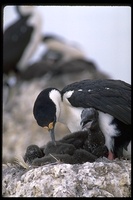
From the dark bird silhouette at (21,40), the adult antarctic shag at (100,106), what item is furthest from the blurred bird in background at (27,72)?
the adult antarctic shag at (100,106)

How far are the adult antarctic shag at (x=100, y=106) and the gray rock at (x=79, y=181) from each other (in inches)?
10.8

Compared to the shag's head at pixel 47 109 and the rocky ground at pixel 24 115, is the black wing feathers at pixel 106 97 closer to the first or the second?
the shag's head at pixel 47 109

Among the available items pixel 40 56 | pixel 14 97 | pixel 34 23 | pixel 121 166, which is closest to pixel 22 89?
pixel 14 97

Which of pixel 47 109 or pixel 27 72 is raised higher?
pixel 27 72

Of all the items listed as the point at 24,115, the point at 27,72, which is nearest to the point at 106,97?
the point at 24,115

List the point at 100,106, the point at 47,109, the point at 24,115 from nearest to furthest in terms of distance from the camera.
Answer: the point at 100,106
the point at 47,109
the point at 24,115

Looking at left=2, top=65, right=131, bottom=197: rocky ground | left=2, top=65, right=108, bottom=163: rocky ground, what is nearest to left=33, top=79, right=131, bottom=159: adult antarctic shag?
left=2, top=65, right=131, bottom=197: rocky ground

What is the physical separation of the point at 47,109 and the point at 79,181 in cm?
58

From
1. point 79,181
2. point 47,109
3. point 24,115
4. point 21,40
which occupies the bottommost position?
point 79,181

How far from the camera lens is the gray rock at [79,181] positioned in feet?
12.9

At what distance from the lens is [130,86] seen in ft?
14.2

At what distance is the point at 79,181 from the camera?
3943 millimetres

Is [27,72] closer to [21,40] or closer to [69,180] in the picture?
[21,40]

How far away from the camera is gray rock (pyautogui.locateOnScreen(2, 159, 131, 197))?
392 centimetres
